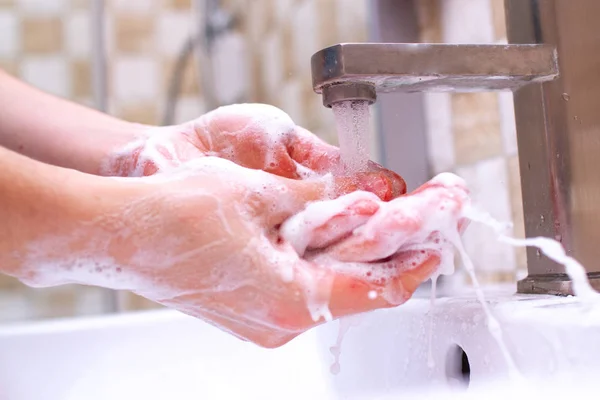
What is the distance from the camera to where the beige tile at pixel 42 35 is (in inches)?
45.6

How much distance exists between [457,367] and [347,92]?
0.22 meters

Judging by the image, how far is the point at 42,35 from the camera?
1.16 metres

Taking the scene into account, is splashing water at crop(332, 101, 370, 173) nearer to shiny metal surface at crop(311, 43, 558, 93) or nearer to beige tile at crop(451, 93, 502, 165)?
shiny metal surface at crop(311, 43, 558, 93)

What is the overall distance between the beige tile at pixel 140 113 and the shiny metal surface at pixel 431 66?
0.86m

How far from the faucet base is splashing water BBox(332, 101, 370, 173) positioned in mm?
151

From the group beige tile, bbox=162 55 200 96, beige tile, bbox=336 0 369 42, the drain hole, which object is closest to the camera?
the drain hole

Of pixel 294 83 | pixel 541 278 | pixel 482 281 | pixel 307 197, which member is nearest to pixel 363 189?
pixel 307 197

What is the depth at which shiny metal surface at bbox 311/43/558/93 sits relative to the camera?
0.35 metres

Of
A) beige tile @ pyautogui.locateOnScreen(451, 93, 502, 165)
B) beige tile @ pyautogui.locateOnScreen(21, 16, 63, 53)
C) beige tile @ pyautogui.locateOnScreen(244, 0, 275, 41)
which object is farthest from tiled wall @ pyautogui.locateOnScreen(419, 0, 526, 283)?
beige tile @ pyautogui.locateOnScreen(21, 16, 63, 53)

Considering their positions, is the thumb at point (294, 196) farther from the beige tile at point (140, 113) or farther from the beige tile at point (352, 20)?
the beige tile at point (140, 113)

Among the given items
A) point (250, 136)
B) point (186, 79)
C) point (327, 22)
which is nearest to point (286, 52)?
point (327, 22)

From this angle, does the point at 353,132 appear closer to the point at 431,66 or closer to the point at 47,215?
the point at 431,66

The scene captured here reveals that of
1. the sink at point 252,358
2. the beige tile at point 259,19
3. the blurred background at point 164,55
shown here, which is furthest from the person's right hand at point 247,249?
the beige tile at point 259,19

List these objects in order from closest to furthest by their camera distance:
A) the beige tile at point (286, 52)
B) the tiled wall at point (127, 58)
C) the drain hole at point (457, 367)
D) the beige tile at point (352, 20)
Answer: the drain hole at point (457, 367)
the beige tile at point (352, 20)
the beige tile at point (286, 52)
the tiled wall at point (127, 58)
